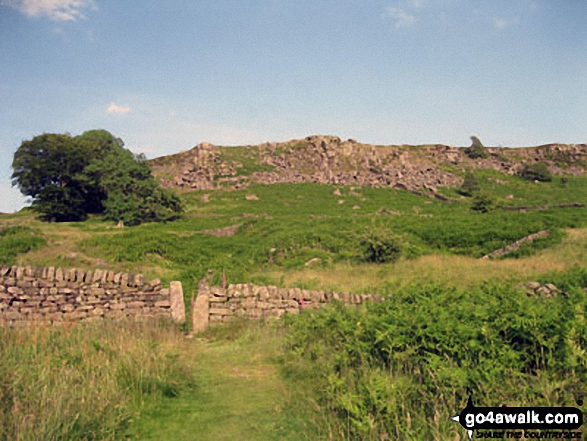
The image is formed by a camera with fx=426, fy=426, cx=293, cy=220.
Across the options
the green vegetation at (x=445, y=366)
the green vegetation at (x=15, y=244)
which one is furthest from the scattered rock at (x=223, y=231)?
the green vegetation at (x=445, y=366)

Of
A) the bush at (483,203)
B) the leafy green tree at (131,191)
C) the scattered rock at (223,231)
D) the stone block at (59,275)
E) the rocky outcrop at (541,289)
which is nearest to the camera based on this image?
the stone block at (59,275)

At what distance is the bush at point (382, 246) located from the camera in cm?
1936

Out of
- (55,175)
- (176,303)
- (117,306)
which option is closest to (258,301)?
(176,303)

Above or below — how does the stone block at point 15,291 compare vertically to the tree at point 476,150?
below

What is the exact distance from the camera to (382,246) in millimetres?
19438

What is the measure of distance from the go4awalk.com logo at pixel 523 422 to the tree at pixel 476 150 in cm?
9608

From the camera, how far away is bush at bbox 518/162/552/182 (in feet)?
236

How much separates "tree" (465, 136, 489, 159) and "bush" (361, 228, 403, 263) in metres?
81.1

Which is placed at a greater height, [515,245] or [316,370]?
[515,245]

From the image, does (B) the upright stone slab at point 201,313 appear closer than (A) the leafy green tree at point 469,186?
Yes

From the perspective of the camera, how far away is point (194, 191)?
6391 cm

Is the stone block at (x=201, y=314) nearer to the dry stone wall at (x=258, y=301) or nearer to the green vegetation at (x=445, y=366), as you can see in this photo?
the dry stone wall at (x=258, y=301)

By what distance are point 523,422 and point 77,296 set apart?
9.49 metres

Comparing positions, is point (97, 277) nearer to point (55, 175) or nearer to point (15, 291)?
point (15, 291)
